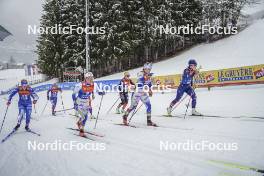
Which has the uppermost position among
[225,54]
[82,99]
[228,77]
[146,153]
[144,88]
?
[225,54]

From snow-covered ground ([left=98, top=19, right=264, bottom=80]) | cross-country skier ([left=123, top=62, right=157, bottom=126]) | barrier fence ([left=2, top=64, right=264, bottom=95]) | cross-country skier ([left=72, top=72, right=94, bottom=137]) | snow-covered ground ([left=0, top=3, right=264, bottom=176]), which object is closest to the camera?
snow-covered ground ([left=0, top=3, right=264, bottom=176])

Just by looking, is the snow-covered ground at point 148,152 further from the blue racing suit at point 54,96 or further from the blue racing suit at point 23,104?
the blue racing suit at point 54,96

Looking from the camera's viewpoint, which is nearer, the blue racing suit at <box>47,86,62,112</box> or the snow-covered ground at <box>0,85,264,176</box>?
the snow-covered ground at <box>0,85,264,176</box>

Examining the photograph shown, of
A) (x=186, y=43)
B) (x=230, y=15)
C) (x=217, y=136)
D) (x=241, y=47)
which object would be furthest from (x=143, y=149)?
(x=186, y=43)

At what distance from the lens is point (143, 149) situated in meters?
6.88

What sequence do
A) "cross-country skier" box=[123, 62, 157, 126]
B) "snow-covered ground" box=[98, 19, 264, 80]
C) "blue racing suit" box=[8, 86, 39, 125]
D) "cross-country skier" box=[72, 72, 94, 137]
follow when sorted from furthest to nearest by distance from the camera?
"snow-covered ground" box=[98, 19, 264, 80], "blue racing suit" box=[8, 86, 39, 125], "cross-country skier" box=[123, 62, 157, 126], "cross-country skier" box=[72, 72, 94, 137]

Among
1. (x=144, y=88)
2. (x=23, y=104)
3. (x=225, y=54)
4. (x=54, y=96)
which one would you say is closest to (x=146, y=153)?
(x=144, y=88)

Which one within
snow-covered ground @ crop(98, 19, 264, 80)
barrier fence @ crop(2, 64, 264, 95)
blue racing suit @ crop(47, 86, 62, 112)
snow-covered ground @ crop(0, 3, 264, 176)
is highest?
snow-covered ground @ crop(98, 19, 264, 80)

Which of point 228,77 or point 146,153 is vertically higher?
point 228,77

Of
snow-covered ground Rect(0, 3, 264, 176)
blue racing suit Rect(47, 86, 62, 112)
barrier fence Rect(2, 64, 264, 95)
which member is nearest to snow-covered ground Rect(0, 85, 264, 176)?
snow-covered ground Rect(0, 3, 264, 176)

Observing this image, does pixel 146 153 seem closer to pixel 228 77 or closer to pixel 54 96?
pixel 54 96

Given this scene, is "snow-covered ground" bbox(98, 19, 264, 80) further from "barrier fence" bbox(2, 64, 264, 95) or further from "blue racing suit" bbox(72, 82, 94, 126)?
"blue racing suit" bbox(72, 82, 94, 126)

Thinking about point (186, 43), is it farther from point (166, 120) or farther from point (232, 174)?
point (232, 174)

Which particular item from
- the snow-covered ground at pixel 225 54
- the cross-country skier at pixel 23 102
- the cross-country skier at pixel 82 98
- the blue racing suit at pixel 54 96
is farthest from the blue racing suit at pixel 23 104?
the snow-covered ground at pixel 225 54
